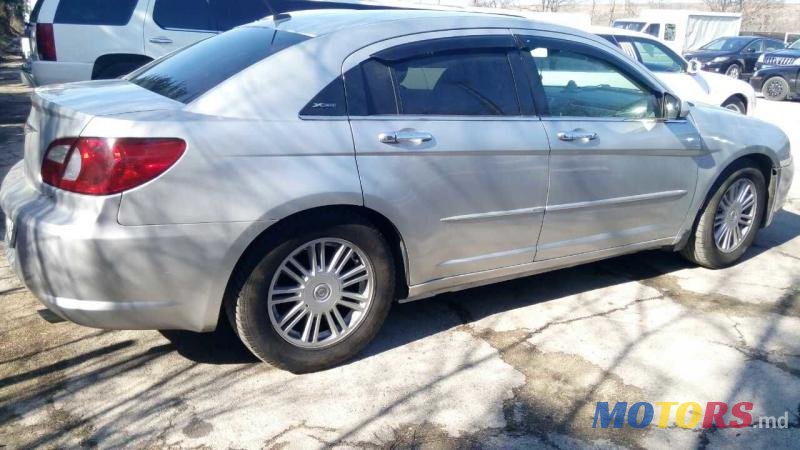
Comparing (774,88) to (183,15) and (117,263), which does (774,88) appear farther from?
(117,263)

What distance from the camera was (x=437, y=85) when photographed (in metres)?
3.63

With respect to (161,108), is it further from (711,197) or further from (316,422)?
(711,197)

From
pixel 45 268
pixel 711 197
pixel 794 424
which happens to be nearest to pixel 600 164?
pixel 711 197

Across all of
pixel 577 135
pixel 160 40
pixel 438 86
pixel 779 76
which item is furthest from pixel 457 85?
pixel 779 76

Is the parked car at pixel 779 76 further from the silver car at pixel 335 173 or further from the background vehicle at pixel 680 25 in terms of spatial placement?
the silver car at pixel 335 173

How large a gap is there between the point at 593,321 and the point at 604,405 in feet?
3.10

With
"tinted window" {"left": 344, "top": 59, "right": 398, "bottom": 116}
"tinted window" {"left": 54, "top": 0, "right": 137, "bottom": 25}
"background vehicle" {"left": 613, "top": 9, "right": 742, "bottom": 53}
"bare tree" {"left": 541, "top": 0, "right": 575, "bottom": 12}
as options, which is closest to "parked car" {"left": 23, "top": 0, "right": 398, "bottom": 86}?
"tinted window" {"left": 54, "top": 0, "right": 137, "bottom": 25}

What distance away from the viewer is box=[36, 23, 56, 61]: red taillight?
7.69 metres

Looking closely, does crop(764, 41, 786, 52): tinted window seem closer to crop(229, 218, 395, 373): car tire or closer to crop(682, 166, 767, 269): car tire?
crop(682, 166, 767, 269): car tire

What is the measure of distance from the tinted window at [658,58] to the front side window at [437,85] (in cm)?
656

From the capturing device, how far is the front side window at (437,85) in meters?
3.40

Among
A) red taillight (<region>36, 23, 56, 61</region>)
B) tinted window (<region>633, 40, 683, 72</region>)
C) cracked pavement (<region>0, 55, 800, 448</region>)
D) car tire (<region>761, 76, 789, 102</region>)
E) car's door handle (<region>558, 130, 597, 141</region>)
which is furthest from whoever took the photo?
car tire (<region>761, 76, 789, 102</region>)

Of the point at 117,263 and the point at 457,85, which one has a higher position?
the point at 457,85

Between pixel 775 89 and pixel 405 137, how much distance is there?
57.7 ft
